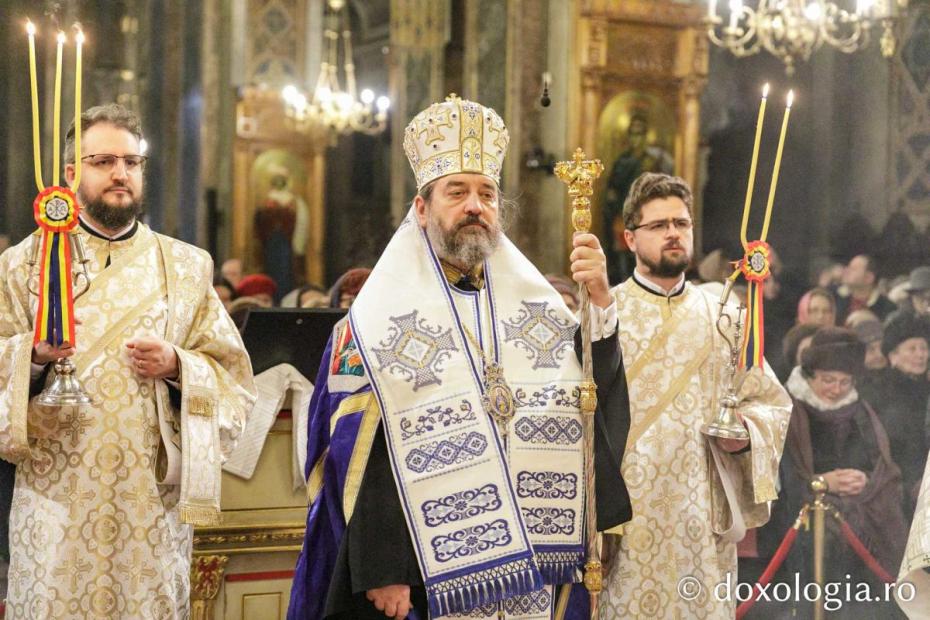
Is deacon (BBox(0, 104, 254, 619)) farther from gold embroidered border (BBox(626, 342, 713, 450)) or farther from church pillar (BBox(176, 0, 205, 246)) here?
church pillar (BBox(176, 0, 205, 246))

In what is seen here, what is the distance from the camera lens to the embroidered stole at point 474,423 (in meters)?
3.23

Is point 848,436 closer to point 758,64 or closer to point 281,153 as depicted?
point 758,64

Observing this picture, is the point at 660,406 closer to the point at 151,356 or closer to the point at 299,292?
the point at 151,356

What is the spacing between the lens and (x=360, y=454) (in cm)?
328

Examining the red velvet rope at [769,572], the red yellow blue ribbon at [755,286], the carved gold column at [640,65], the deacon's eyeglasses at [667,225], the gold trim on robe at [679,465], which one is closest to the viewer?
the red yellow blue ribbon at [755,286]

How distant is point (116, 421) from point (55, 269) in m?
0.51

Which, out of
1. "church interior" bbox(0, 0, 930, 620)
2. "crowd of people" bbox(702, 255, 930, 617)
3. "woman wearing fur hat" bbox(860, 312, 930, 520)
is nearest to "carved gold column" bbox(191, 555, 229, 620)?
"church interior" bbox(0, 0, 930, 620)

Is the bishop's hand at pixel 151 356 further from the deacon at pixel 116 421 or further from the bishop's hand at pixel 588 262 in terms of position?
the bishop's hand at pixel 588 262

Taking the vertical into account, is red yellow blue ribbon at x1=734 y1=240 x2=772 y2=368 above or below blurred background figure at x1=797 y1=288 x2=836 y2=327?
above

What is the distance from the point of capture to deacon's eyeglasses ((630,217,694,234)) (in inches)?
174

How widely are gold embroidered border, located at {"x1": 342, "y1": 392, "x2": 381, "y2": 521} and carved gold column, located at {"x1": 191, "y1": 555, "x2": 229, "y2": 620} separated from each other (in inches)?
66.2

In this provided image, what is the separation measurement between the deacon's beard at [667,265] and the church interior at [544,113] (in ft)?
7.48

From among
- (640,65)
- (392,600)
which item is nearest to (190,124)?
(640,65)

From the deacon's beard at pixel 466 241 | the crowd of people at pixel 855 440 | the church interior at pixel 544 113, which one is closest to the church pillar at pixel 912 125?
the church interior at pixel 544 113
